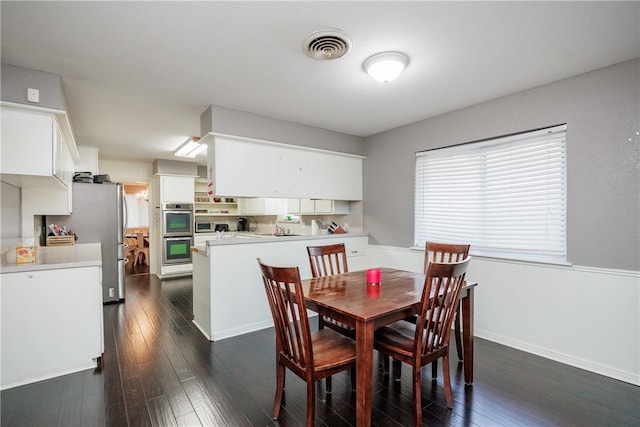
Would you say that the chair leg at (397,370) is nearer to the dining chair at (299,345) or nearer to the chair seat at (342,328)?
the chair seat at (342,328)

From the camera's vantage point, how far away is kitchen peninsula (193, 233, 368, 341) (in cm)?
316

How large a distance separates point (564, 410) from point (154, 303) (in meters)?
4.72

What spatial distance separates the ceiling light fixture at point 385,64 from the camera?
2.21 metres

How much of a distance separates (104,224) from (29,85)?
2.63 m

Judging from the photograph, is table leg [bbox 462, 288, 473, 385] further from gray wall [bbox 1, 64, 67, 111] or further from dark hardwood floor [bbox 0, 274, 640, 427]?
gray wall [bbox 1, 64, 67, 111]

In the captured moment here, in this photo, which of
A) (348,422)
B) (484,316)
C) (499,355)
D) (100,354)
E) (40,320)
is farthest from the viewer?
(484,316)

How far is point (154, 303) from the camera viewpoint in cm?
442

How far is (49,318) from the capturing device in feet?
7.72

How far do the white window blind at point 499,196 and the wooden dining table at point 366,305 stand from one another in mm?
1117

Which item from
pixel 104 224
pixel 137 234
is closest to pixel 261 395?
pixel 104 224

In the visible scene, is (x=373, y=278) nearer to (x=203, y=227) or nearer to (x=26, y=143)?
(x=26, y=143)

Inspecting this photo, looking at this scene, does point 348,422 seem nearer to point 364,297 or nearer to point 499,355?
point 364,297

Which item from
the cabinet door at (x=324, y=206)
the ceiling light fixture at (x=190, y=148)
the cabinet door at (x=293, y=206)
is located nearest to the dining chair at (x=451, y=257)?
the cabinet door at (x=324, y=206)

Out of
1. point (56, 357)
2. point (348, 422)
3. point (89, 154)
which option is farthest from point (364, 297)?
point (89, 154)
